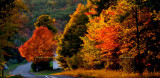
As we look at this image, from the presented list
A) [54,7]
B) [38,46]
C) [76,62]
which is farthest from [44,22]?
[54,7]

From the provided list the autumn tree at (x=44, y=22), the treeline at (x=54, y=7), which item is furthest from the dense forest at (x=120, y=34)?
the treeline at (x=54, y=7)

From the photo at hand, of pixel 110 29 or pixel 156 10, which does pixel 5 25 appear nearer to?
pixel 110 29

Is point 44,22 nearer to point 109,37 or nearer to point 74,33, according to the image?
point 74,33

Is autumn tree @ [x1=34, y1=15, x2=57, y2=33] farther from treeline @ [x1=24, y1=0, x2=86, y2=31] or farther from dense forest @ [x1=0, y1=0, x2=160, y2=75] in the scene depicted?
treeline @ [x1=24, y1=0, x2=86, y2=31]

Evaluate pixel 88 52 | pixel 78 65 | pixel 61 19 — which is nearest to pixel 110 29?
pixel 88 52

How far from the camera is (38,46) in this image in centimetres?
5691

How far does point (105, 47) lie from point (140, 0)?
9348mm

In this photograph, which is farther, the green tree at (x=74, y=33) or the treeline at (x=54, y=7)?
the treeline at (x=54, y=7)

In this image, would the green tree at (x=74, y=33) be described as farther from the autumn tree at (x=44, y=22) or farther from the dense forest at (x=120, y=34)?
the autumn tree at (x=44, y=22)

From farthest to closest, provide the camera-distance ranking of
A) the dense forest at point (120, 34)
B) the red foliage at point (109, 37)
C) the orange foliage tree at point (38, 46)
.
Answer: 1. the orange foliage tree at point (38, 46)
2. the red foliage at point (109, 37)
3. the dense forest at point (120, 34)

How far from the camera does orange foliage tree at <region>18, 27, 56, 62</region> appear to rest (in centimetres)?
5654

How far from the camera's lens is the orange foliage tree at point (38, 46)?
186ft

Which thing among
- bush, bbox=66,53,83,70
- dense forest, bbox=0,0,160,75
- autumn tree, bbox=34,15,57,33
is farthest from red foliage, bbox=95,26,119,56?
autumn tree, bbox=34,15,57,33

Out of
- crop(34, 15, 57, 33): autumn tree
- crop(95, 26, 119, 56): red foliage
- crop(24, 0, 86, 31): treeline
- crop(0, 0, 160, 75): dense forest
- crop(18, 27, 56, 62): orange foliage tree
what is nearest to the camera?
crop(0, 0, 160, 75): dense forest
